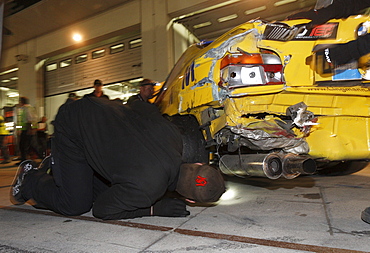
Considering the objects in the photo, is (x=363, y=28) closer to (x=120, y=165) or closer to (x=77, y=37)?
(x=120, y=165)

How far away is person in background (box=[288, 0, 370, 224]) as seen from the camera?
1660 mm

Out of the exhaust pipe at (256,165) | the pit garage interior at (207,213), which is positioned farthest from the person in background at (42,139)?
the exhaust pipe at (256,165)

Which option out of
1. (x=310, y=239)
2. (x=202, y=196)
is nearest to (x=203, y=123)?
(x=202, y=196)

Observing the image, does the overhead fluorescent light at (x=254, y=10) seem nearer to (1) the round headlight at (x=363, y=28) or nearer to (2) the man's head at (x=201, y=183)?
(1) the round headlight at (x=363, y=28)

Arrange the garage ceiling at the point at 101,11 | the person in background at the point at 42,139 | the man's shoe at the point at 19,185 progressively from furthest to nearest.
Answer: the garage ceiling at the point at 101,11, the person in background at the point at 42,139, the man's shoe at the point at 19,185

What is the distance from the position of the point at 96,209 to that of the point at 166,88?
5.87ft

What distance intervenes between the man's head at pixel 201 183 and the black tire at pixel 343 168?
246cm

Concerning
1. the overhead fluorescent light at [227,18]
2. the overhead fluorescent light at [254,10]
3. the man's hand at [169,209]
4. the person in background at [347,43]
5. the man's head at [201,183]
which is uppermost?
the overhead fluorescent light at [254,10]

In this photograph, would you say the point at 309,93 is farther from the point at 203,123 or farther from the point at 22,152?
the point at 22,152

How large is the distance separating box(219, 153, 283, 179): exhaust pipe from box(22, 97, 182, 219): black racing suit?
1.94 feet

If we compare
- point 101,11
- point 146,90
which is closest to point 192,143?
point 146,90

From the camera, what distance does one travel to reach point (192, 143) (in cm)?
278

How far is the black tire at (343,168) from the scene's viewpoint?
364cm

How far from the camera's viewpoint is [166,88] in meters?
3.37
